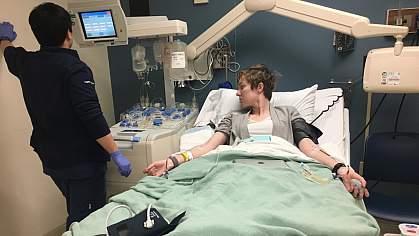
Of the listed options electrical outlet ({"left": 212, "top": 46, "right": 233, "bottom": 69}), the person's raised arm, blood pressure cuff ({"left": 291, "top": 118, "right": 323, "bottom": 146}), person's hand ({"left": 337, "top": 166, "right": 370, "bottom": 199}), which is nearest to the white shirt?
blood pressure cuff ({"left": 291, "top": 118, "right": 323, "bottom": 146})

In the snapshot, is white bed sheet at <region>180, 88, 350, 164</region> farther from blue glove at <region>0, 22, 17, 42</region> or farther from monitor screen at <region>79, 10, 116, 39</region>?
blue glove at <region>0, 22, 17, 42</region>

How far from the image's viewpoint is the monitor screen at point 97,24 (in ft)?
6.52

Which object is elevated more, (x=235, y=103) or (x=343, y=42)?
(x=343, y=42)

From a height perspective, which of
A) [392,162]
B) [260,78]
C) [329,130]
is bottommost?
[392,162]

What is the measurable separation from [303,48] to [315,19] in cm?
51

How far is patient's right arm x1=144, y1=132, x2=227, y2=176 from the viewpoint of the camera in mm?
1634

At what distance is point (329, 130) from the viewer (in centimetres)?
201

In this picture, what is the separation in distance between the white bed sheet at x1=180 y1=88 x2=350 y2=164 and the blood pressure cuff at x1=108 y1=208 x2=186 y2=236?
0.89 meters

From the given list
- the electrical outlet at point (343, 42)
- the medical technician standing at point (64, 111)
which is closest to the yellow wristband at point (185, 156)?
the medical technician standing at point (64, 111)

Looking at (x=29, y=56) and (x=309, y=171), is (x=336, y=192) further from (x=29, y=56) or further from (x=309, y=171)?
(x=29, y=56)

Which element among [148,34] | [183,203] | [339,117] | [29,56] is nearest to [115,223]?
[183,203]

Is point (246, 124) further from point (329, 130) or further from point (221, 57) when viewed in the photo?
point (221, 57)

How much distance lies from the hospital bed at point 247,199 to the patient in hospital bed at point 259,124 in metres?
0.17

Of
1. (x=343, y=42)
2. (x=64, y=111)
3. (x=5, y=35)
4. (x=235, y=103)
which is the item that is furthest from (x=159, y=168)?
(x=343, y=42)
